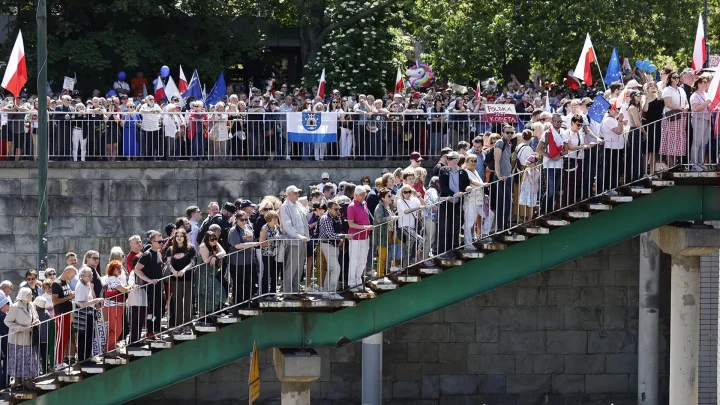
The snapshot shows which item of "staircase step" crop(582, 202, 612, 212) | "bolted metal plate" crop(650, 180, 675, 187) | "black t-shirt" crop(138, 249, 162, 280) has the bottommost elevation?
"black t-shirt" crop(138, 249, 162, 280)

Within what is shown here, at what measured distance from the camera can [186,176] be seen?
2886 centimetres

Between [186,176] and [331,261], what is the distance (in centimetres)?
758

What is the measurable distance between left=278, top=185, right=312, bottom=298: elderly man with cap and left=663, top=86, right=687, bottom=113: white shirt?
5533 mm

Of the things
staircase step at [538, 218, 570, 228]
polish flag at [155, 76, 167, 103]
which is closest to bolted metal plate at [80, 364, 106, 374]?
staircase step at [538, 218, 570, 228]

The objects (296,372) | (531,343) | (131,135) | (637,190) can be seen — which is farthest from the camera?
(531,343)

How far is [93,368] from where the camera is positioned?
21.7m

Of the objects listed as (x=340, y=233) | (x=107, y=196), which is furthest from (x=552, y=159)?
(x=107, y=196)

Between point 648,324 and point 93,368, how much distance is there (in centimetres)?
1126

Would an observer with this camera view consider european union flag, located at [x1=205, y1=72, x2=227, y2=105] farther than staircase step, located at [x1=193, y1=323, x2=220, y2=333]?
Yes

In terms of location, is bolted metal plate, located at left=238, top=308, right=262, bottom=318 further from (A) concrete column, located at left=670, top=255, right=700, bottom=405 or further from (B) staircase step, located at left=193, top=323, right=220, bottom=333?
(A) concrete column, located at left=670, top=255, right=700, bottom=405

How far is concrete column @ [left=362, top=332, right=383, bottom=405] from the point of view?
91.0ft

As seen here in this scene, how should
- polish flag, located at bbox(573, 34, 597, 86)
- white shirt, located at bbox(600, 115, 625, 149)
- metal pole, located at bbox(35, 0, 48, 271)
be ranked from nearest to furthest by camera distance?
white shirt, located at bbox(600, 115, 625, 149) < metal pole, located at bbox(35, 0, 48, 271) < polish flag, located at bbox(573, 34, 597, 86)

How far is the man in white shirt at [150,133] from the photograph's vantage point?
28.9 m

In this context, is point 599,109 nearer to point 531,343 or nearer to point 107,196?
point 531,343
